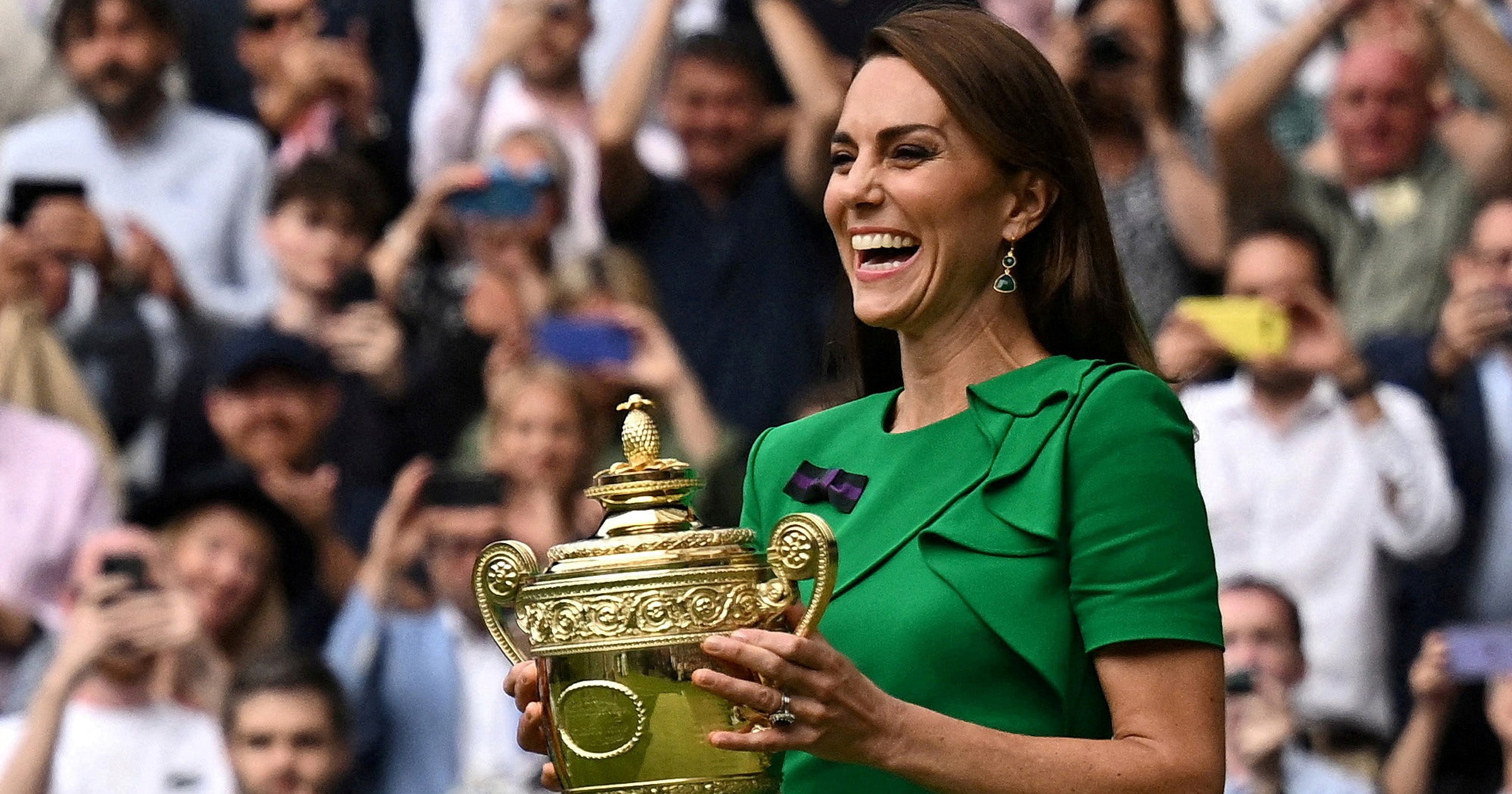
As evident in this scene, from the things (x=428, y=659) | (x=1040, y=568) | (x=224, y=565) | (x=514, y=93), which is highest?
(x=514, y=93)

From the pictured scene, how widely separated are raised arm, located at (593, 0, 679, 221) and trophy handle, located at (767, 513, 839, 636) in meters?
5.01

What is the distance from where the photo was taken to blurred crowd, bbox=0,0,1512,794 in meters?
5.92

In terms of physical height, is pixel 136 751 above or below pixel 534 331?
below

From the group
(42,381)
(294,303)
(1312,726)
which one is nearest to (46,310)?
(42,381)

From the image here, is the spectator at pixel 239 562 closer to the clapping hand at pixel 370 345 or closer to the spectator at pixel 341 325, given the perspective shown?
the spectator at pixel 341 325

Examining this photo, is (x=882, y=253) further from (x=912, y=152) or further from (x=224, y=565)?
(x=224, y=565)

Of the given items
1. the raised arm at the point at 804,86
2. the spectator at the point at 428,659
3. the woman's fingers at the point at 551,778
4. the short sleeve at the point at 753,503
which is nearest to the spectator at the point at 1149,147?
the raised arm at the point at 804,86

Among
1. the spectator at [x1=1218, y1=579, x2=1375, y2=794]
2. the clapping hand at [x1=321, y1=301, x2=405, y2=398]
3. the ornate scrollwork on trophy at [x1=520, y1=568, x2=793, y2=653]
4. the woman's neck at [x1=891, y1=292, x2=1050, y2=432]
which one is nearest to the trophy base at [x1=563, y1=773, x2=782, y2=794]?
the ornate scrollwork on trophy at [x1=520, y1=568, x2=793, y2=653]

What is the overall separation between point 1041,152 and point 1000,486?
285 mm

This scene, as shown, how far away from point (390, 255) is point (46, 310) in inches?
42.0

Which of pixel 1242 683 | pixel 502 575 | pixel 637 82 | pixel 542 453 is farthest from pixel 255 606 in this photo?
pixel 502 575

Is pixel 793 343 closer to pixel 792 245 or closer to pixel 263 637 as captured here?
pixel 792 245

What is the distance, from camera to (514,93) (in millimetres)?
7109

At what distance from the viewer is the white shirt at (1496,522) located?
5805mm
